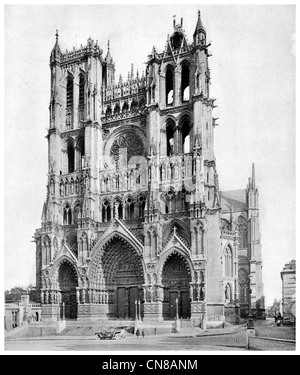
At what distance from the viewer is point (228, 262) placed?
46250mm

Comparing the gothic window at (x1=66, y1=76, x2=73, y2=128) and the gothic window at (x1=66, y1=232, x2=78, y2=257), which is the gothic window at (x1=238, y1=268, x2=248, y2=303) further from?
the gothic window at (x1=66, y1=76, x2=73, y2=128)

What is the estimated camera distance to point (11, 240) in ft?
90.2

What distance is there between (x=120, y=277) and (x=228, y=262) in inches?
473

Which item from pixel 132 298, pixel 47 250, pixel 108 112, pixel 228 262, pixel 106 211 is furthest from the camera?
pixel 228 262

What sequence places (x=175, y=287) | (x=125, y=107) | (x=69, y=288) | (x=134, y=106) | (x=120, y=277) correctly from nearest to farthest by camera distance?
(x=175, y=287), (x=120, y=277), (x=69, y=288), (x=134, y=106), (x=125, y=107)

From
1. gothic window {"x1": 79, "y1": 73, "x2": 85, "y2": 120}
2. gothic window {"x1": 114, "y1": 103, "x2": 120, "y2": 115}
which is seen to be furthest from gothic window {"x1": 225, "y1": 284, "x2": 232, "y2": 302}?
gothic window {"x1": 79, "y1": 73, "x2": 85, "y2": 120}

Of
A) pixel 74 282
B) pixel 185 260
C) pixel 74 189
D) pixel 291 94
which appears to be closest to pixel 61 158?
pixel 74 189

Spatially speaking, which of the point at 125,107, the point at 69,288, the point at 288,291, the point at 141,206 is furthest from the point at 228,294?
the point at 125,107

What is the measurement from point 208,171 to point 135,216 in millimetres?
6215

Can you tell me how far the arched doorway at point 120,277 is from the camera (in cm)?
3775

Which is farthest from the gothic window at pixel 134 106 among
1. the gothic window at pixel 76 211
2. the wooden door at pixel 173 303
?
the wooden door at pixel 173 303

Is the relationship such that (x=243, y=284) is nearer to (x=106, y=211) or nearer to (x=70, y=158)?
(x=106, y=211)

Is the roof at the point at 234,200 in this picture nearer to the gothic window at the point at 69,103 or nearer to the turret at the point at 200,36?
the gothic window at the point at 69,103
